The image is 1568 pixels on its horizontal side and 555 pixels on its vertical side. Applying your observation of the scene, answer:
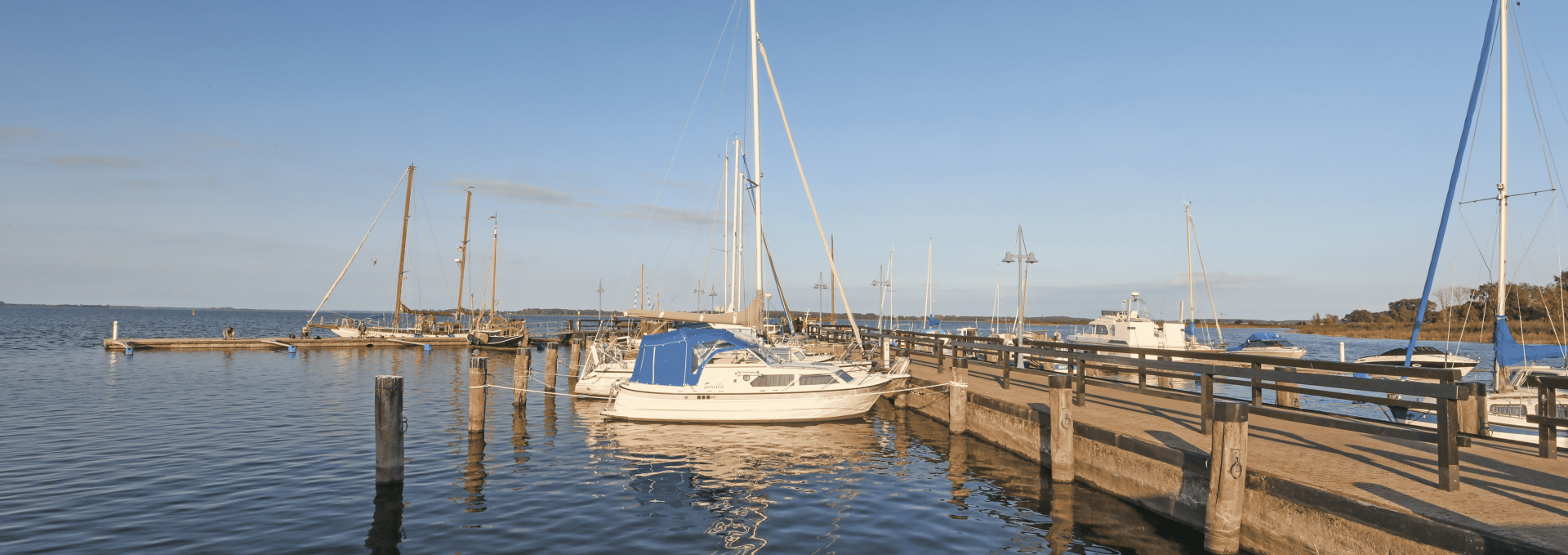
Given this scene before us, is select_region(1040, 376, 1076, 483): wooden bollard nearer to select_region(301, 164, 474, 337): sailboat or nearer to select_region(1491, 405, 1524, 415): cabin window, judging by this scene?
select_region(1491, 405, 1524, 415): cabin window

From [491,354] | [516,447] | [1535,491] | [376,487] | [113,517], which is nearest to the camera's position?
[1535,491]

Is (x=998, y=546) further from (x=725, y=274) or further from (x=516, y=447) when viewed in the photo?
(x=725, y=274)

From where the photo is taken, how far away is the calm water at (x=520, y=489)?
1009 cm

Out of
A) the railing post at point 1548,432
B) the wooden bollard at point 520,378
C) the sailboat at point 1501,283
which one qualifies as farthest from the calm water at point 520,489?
the sailboat at point 1501,283

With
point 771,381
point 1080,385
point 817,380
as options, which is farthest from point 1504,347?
point 771,381

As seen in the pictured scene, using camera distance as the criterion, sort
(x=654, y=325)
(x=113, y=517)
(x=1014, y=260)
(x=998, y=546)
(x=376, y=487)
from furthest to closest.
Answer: (x=654, y=325), (x=1014, y=260), (x=376, y=487), (x=113, y=517), (x=998, y=546)

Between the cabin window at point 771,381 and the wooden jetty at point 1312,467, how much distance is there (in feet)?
22.1

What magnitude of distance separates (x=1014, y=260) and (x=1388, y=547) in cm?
2497

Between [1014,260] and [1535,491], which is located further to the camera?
[1014,260]

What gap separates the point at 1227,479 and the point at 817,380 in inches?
491

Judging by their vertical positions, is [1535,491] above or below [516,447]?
above

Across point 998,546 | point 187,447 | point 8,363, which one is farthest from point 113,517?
point 8,363

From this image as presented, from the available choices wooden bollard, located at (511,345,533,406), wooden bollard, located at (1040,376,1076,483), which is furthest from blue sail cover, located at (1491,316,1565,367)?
wooden bollard, located at (511,345,533,406)

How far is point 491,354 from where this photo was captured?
166ft
